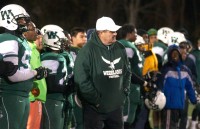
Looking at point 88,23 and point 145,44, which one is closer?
point 145,44

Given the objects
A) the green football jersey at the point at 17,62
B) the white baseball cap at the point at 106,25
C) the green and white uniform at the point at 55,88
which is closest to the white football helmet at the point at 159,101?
the green and white uniform at the point at 55,88

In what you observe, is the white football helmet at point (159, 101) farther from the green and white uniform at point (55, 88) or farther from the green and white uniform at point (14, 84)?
the green and white uniform at point (14, 84)

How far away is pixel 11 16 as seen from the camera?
870 centimetres

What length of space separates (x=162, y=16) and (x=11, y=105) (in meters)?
29.8

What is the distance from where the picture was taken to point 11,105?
27.9 feet

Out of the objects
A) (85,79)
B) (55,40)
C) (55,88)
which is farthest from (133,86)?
(85,79)

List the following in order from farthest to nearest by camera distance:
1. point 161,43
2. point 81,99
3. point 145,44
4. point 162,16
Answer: point 162,16
point 161,43
point 145,44
point 81,99

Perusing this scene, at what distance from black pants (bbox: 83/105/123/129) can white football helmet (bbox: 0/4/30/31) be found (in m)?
1.45

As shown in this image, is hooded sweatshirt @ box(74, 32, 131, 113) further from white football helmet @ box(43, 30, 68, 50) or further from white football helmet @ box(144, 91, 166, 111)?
white football helmet @ box(144, 91, 166, 111)

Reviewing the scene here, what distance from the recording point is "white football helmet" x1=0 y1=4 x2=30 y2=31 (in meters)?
8.62

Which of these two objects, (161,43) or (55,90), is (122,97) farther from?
(161,43)

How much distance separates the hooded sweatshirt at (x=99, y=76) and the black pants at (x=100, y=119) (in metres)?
0.06

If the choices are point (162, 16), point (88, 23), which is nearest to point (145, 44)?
point (88, 23)

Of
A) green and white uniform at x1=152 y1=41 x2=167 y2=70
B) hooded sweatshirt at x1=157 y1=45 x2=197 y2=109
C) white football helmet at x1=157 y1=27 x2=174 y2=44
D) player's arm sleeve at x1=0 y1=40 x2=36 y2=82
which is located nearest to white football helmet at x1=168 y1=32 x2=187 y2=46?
green and white uniform at x1=152 y1=41 x2=167 y2=70
